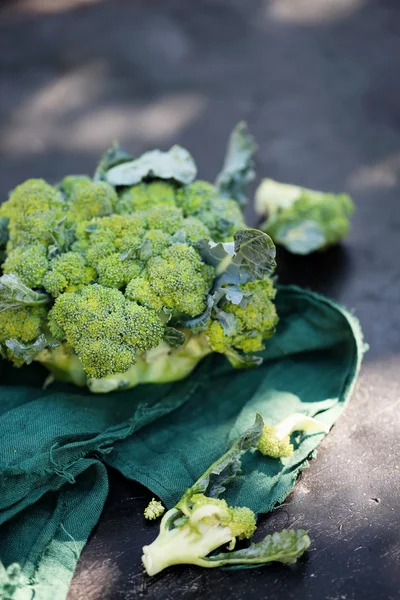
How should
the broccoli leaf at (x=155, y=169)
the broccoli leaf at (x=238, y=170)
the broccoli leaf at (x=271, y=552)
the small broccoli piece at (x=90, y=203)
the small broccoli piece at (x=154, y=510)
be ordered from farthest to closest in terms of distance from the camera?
the broccoli leaf at (x=238, y=170) → the broccoli leaf at (x=155, y=169) → the small broccoli piece at (x=90, y=203) → the small broccoli piece at (x=154, y=510) → the broccoli leaf at (x=271, y=552)

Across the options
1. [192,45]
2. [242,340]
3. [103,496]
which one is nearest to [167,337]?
[242,340]

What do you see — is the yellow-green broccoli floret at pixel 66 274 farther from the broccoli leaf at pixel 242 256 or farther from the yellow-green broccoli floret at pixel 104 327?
the broccoli leaf at pixel 242 256

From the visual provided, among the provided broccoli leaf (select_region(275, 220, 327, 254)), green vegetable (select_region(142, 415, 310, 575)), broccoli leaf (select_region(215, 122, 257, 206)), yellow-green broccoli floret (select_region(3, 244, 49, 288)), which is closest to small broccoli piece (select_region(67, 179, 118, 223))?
yellow-green broccoli floret (select_region(3, 244, 49, 288))

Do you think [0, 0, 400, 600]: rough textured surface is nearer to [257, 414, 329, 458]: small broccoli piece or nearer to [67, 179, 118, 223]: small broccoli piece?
[257, 414, 329, 458]: small broccoli piece

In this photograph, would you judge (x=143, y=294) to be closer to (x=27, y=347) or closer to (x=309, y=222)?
(x=27, y=347)

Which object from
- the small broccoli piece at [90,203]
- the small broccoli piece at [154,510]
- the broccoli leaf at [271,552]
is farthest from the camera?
the small broccoli piece at [90,203]

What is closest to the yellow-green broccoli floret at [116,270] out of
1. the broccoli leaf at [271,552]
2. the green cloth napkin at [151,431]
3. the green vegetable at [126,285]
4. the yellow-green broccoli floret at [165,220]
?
the green vegetable at [126,285]

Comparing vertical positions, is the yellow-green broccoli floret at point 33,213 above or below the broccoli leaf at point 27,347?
above
